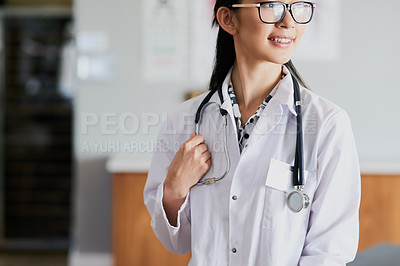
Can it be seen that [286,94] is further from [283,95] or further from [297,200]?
[297,200]

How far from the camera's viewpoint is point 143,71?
127 inches

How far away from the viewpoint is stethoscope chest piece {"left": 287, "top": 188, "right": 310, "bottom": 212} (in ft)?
3.55

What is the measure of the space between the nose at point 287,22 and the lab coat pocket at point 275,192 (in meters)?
0.30

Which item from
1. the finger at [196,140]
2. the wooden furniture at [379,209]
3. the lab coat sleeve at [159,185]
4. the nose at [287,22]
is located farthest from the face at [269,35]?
the wooden furniture at [379,209]

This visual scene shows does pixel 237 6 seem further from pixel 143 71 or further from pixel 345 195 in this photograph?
pixel 143 71

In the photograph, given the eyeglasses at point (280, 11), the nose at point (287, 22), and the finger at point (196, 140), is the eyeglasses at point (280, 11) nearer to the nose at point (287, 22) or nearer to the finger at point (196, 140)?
the nose at point (287, 22)

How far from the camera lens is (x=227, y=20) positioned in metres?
1.23

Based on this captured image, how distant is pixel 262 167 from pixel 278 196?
0.26ft

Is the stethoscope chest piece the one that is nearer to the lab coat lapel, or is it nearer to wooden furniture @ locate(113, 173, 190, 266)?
the lab coat lapel

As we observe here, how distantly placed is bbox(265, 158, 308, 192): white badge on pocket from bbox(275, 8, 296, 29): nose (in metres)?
0.31

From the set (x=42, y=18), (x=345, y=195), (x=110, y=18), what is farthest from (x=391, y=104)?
(x=42, y=18)

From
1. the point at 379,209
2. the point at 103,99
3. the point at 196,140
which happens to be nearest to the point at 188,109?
the point at 196,140

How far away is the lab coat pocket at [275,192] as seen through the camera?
111cm

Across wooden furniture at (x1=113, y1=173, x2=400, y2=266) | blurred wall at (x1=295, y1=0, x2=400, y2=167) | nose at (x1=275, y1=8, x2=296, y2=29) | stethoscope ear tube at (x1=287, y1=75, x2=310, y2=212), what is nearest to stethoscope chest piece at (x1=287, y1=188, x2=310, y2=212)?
stethoscope ear tube at (x1=287, y1=75, x2=310, y2=212)
